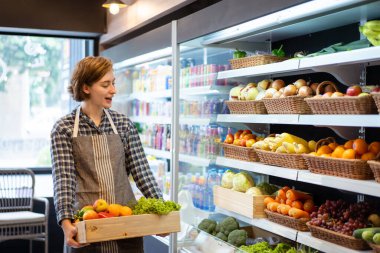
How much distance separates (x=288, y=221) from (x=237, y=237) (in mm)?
615

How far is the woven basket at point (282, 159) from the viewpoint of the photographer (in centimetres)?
325

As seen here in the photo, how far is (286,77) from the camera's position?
3.98 metres

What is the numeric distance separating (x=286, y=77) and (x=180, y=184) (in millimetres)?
1406

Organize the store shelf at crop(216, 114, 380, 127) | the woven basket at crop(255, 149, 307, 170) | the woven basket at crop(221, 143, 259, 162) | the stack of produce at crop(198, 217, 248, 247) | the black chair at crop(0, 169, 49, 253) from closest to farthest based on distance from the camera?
the store shelf at crop(216, 114, 380, 127), the woven basket at crop(255, 149, 307, 170), the woven basket at crop(221, 143, 259, 162), the stack of produce at crop(198, 217, 248, 247), the black chair at crop(0, 169, 49, 253)

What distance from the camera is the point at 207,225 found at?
4.27m

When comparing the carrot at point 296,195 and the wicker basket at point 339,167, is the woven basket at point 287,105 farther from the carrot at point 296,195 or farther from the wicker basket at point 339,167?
the carrot at point 296,195

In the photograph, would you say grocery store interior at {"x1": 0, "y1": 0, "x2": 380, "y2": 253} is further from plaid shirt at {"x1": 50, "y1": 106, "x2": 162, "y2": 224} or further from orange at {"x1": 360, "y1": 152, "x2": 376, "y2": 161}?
plaid shirt at {"x1": 50, "y1": 106, "x2": 162, "y2": 224}

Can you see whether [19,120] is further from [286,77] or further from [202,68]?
[286,77]

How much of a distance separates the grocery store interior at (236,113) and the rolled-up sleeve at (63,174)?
0.22 m

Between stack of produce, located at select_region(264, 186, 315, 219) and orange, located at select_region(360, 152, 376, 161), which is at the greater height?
orange, located at select_region(360, 152, 376, 161)

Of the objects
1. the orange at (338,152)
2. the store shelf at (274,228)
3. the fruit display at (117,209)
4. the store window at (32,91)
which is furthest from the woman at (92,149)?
the store window at (32,91)

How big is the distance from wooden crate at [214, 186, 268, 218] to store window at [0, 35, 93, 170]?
3.52m

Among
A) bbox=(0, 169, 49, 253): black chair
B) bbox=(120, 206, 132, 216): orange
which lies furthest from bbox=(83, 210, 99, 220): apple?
bbox=(0, 169, 49, 253): black chair

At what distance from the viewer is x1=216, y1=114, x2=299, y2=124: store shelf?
3.31 m
